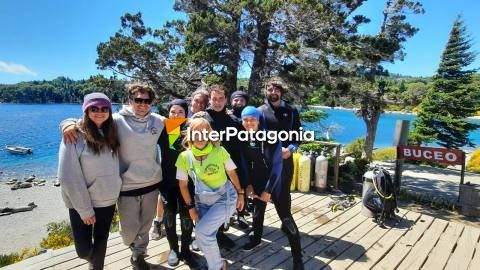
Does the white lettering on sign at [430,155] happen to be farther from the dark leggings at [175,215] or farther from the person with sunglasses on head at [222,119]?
the dark leggings at [175,215]

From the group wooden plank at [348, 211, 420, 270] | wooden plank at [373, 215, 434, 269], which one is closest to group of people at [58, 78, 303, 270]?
wooden plank at [348, 211, 420, 270]

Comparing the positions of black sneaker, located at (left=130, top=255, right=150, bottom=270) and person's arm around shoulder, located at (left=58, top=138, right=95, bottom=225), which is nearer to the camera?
person's arm around shoulder, located at (left=58, top=138, right=95, bottom=225)

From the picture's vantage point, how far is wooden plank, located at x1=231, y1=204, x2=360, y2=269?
396 cm

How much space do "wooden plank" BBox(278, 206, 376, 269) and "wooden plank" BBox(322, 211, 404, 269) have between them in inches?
2.6

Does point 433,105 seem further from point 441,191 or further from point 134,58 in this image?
point 134,58

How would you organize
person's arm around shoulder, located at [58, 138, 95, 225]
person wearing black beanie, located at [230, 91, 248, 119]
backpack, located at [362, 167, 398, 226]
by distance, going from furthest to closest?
backpack, located at [362, 167, 398, 226] → person wearing black beanie, located at [230, 91, 248, 119] → person's arm around shoulder, located at [58, 138, 95, 225]

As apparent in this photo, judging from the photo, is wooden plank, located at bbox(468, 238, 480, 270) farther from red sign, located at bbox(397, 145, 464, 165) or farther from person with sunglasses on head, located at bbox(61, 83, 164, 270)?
person with sunglasses on head, located at bbox(61, 83, 164, 270)

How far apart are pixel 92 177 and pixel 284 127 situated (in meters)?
2.17

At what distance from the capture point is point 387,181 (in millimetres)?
5465

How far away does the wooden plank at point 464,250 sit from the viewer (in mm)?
4012

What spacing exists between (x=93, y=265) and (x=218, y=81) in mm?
8143

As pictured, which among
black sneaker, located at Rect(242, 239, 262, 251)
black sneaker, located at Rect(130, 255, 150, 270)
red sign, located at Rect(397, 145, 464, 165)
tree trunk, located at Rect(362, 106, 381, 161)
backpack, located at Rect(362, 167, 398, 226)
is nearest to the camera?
black sneaker, located at Rect(130, 255, 150, 270)

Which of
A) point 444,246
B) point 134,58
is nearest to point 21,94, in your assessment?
point 134,58

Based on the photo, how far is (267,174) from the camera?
Result: 3789mm
